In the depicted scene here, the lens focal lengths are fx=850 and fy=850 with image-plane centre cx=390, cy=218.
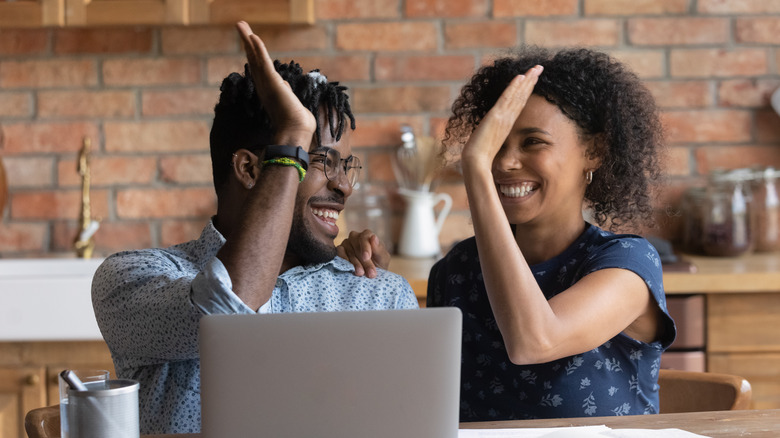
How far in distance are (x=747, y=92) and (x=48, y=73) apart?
204 centimetres

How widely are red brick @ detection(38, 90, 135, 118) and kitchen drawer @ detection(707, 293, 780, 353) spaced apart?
1.68m

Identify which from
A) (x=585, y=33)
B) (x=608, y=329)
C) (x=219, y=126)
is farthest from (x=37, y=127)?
(x=608, y=329)

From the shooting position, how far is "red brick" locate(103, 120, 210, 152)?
8.15ft

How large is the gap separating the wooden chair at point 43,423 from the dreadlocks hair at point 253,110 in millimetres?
431

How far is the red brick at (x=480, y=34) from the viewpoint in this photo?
97.2 inches

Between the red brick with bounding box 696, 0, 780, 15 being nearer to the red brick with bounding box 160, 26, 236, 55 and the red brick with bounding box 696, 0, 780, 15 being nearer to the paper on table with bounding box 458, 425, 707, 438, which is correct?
the red brick with bounding box 160, 26, 236, 55

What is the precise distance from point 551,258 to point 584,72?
319mm

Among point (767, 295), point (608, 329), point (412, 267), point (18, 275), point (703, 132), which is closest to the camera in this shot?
point (608, 329)

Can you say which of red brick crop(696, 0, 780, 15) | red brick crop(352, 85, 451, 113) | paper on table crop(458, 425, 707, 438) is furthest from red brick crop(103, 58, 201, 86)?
paper on table crop(458, 425, 707, 438)

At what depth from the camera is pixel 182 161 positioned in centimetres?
249

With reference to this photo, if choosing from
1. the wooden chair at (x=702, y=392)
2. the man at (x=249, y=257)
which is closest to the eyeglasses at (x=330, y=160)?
the man at (x=249, y=257)

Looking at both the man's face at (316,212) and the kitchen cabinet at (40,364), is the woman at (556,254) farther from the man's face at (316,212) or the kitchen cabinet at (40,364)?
the kitchen cabinet at (40,364)

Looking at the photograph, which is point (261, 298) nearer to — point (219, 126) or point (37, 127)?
point (219, 126)

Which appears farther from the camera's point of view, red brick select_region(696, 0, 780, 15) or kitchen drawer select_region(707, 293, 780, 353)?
red brick select_region(696, 0, 780, 15)
